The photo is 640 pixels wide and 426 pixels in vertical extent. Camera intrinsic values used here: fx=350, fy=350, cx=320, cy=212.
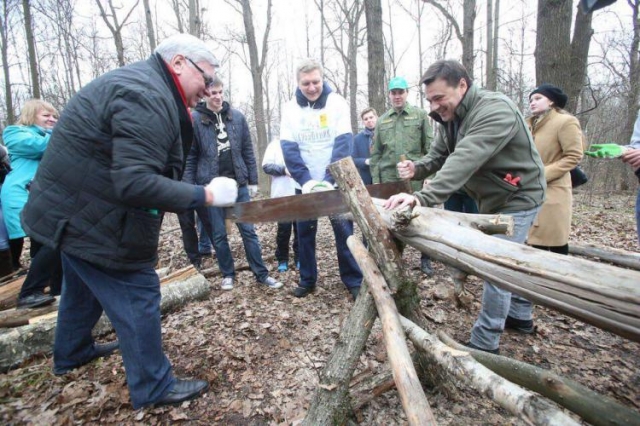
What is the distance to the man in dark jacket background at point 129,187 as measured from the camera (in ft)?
5.99

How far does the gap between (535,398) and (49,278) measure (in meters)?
4.16

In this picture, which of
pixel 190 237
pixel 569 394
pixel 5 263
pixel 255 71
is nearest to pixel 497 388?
pixel 569 394

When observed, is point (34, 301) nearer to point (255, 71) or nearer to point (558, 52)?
point (558, 52)

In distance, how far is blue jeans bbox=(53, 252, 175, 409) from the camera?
2141 mm

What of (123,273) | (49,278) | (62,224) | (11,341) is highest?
(62,224)

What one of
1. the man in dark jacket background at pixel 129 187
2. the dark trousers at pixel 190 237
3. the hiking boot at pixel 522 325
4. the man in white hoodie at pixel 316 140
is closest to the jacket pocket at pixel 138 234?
the man in dark jacket background at pixel 129 187

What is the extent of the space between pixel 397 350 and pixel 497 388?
50 cm

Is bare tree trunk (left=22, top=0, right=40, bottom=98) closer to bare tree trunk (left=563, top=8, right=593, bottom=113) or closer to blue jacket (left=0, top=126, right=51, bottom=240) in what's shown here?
blue jacket (left=0, top=126, right=51, bottom=240)

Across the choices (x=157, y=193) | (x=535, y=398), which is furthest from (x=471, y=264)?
(x=157, y=193)

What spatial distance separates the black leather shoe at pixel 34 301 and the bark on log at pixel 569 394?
380cm

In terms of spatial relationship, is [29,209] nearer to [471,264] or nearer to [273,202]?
[273,202]

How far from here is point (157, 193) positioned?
187cm

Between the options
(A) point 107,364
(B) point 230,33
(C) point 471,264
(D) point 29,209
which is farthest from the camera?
(B) point 230,33

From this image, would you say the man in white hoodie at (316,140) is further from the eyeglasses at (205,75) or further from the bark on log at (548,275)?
the bark on log at (548,275)
